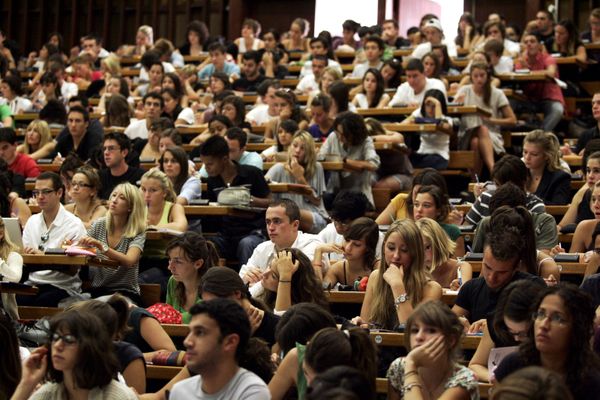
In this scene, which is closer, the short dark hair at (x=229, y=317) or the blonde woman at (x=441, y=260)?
the short dark hair at (x=229, y=317)

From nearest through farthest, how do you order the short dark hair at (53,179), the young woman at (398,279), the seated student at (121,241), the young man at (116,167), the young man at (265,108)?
the young woman at (398,279) < the seated student at (121,241) < the short dark hair at (53,179) < the young man at (116,167) < the young man at (265,108)

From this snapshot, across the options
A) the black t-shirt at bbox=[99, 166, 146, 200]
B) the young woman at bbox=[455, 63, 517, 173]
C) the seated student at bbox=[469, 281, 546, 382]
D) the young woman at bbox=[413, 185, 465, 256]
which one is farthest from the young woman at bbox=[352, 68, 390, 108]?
the seated student at bbox=[469, 281, 546, 382]

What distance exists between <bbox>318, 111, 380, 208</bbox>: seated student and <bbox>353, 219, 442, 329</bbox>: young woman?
3.38m

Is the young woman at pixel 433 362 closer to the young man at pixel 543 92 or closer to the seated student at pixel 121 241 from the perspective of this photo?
the seated student at pixel 121 241

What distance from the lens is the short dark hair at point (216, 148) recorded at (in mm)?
8453

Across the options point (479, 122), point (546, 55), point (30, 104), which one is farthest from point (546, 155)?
point (30, 104)

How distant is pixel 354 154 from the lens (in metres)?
9.06

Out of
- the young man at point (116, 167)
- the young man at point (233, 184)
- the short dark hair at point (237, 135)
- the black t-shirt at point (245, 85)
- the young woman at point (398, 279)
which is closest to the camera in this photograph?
the young woman at point (398, 279)

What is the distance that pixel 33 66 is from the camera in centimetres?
1573

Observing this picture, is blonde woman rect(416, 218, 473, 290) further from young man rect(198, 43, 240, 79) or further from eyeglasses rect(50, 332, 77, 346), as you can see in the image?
young man rect(198, 43, 240, 79)

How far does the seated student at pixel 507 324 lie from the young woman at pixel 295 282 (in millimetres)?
1057

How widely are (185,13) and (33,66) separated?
2.54m

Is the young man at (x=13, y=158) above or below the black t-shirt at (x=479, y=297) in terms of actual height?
above

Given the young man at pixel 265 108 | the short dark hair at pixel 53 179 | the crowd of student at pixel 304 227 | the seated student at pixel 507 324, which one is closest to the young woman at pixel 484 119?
the crowd of student at pixel 304 227
